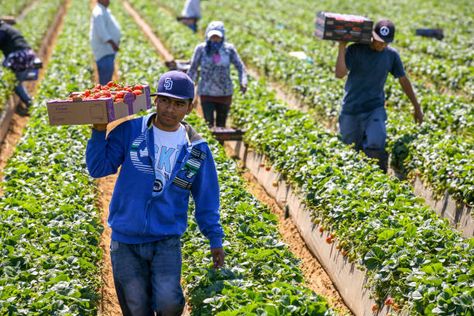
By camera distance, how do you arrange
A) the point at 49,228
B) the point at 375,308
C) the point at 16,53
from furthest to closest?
the point at 16,53
the point at 49,228
the point at 375,308

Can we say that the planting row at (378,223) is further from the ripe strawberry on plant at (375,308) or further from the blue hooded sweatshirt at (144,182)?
the blue hooded sweatshirt at (144,182)

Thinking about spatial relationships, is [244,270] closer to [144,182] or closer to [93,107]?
[144,182]

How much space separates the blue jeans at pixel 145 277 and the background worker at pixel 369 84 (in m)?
4.49

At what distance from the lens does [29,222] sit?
613 cm

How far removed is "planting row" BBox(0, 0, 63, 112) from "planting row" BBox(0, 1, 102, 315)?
3.10m

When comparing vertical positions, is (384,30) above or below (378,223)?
above

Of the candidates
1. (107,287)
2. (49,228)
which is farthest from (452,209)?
(49,228)

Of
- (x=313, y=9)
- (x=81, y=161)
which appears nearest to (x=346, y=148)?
(x=81, y=161)

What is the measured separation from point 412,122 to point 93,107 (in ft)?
22.1

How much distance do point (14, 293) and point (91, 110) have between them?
1446mm

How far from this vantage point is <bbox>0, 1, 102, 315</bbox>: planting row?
491 centimetres

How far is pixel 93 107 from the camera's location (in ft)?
14.8

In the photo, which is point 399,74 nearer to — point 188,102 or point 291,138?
point 291,138

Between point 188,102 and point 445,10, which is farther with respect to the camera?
point 445,10
